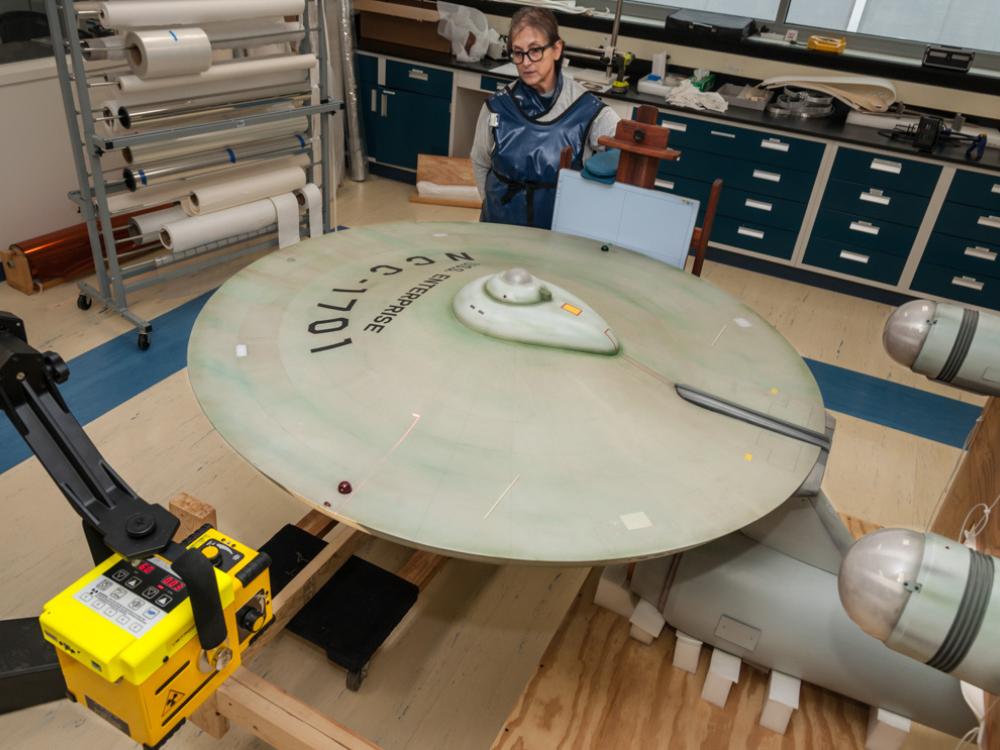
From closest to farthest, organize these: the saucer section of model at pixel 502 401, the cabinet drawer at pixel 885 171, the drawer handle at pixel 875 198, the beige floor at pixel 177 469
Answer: the saucer section of model at pixel 502 401, the beige floor at pixel 177 469, the cabinet drawer at pixel 885 171, the drawer handle at pixel 875 198

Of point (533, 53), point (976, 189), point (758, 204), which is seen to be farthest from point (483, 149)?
point (976, 189)

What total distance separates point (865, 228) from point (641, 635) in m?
3.36

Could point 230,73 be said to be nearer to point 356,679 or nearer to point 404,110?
point 404,110

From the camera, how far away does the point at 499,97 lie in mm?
2791

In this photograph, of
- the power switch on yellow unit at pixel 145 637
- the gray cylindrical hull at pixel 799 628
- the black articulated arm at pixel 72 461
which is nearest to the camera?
the power switch on yellow unit at pixel 145 637

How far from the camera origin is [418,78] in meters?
4.96

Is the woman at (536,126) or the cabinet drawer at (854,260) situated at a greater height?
the woman at (536,126)

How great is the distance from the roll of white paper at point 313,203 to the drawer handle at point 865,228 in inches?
115

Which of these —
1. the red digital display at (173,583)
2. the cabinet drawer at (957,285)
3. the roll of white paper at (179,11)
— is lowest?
the cabinet drawer at (957,285)

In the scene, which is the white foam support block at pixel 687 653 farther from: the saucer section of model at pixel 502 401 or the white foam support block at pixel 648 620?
the saucer section of model at pixel 502 401

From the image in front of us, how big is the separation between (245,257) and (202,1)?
4.87 ft

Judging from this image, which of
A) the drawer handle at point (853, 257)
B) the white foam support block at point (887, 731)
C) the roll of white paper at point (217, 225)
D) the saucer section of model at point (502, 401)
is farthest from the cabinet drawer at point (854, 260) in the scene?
the white foam support block at point (887, 731)

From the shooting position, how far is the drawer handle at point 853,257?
165 inches

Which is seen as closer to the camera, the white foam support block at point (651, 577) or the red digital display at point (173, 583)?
the red digital display at point (173, 583)
